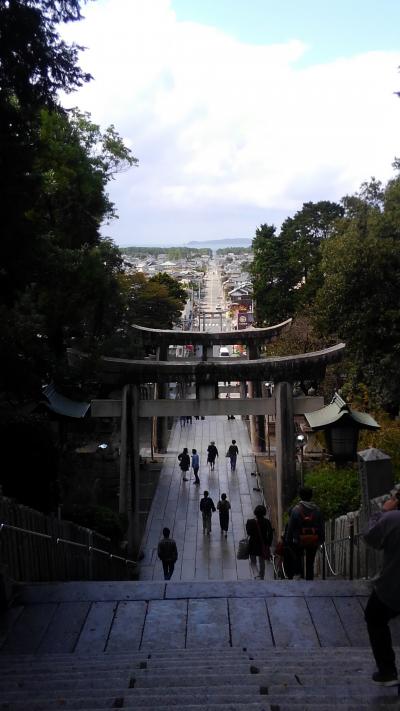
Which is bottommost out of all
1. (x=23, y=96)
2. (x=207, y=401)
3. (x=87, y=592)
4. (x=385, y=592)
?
(x=207, y=401)

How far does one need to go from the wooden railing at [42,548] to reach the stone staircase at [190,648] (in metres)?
0.36

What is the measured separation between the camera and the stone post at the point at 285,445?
16000 millimetres

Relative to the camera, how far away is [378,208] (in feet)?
80.2

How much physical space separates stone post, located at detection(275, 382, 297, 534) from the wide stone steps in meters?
10.5

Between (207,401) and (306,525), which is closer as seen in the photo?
(306,525)

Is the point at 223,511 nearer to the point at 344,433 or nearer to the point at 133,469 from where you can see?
the point at 133,469

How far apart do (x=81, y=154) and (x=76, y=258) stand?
4.18 metres

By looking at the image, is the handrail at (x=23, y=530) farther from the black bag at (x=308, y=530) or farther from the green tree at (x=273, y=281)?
the green tree at (x=273, y=281)

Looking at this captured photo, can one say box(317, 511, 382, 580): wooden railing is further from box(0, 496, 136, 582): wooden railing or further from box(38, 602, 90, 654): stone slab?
box(0, 496, 136, 582): wooden railing

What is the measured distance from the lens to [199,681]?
4570 mm

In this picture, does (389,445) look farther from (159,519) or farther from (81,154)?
(81,154)

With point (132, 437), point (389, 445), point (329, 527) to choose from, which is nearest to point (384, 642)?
point (329, 527)

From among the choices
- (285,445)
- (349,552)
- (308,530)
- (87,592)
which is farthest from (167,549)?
(285,445)

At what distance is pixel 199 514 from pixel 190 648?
13.1 m
